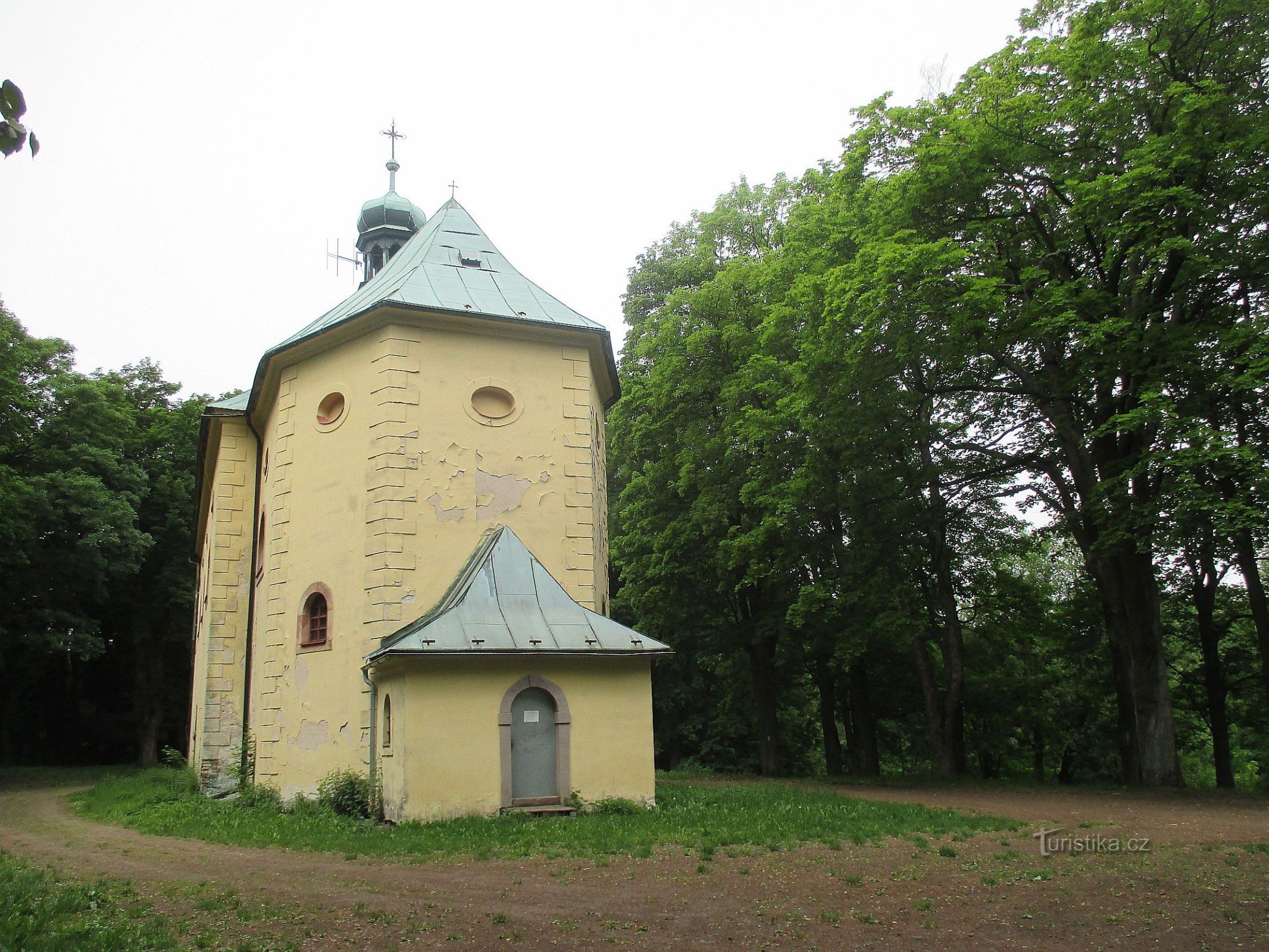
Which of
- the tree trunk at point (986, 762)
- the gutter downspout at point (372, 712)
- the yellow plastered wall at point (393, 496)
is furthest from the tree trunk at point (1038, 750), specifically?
the gutter downspout at point (372, 712)

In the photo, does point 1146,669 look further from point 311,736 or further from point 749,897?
point 311,736

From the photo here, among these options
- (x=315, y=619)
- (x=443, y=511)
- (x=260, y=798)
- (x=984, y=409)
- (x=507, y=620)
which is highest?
(x=984, y=409)

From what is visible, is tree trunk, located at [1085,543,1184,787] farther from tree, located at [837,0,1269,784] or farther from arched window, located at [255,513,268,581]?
arched window, located at [255,513,268,581]

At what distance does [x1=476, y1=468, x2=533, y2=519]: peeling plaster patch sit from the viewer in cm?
1520

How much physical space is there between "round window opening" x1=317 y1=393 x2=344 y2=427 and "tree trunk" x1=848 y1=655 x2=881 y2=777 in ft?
42.8

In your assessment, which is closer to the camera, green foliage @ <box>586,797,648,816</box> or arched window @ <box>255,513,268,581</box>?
green foliage @ <box>586,797,648,816</box>

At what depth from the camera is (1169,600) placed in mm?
21734

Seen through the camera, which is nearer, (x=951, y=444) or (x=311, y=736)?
(x=311, y=736)

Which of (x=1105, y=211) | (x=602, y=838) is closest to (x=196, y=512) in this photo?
(x=602, y=838)

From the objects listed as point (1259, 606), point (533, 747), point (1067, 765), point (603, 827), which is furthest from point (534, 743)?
point (1067, 765)

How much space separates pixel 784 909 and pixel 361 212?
2560 centimetres

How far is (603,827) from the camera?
11227 millimetres

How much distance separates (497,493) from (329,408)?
3.47 metres
